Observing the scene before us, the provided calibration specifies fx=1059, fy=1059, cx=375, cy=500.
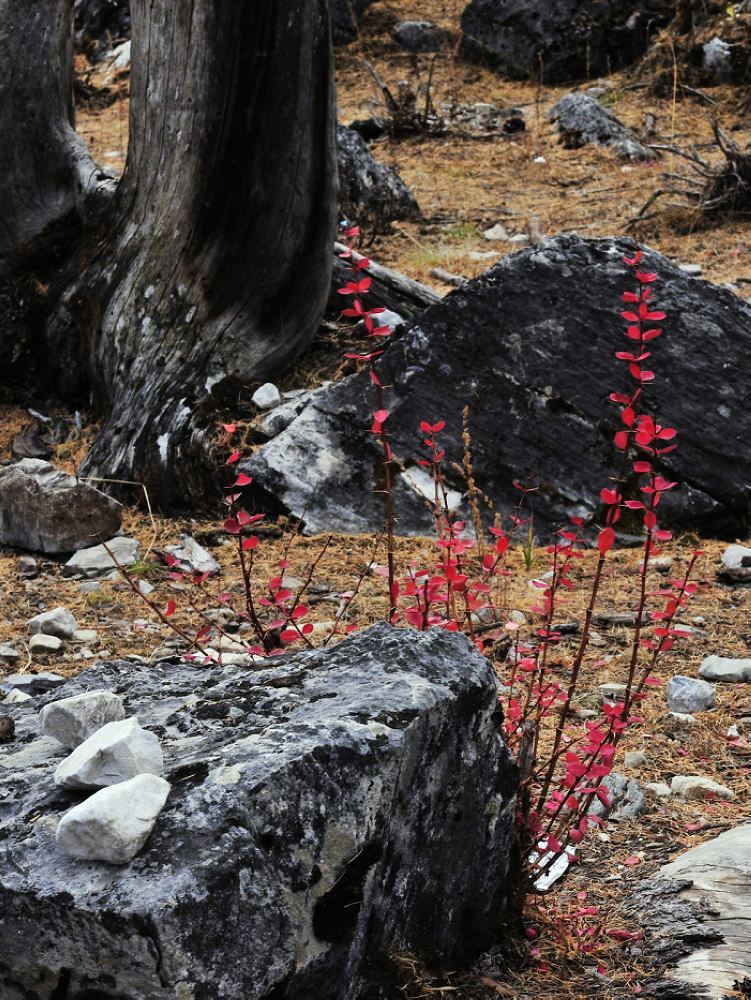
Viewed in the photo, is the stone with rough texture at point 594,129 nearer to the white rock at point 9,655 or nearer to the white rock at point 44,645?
the white rock at point 44,645

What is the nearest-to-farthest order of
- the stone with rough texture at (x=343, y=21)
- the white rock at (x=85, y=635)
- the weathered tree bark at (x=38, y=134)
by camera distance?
the white rock at (x=85, y=635) → the weathered tree bark at (x=38, y=134) → the stone with rough texture at (x=343, y=21)

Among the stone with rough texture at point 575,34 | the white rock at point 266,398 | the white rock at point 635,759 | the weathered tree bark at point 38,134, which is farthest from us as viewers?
the stone with rough texture at point 575,34

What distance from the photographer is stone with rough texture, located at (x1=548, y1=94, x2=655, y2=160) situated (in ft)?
35.4

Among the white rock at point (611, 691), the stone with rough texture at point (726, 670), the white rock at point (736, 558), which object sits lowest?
the white rock at point (736, 558)

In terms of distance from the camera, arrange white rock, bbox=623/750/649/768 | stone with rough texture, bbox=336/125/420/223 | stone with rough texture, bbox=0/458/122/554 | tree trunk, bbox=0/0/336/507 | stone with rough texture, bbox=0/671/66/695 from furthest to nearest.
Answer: stone with rough texture, bbox=336/125/420/223 < tree trunk, bbox=0/0/336/507 < stone with rough texture, bbox=0/458/122/554 < stone with rough texture, bbox=0/671/66/695 < white rock, bbox=623/750/649/768

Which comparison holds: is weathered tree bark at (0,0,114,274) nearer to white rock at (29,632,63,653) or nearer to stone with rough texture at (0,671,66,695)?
white rock at (29,632,63,653)

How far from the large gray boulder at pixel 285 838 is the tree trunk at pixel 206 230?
11.2ft

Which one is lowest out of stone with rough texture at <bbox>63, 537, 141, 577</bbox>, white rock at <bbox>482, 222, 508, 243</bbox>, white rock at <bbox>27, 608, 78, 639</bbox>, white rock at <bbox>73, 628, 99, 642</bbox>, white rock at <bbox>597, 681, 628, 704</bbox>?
stone with rough texture at <bbox>63, 537, 141, 577</bbox>

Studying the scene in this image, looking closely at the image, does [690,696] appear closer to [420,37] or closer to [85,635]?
[85,635]

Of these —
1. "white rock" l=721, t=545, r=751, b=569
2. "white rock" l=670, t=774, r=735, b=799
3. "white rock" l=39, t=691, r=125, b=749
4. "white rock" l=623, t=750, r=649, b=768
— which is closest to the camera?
"white rock" l=39, t=691, r=125, b=749

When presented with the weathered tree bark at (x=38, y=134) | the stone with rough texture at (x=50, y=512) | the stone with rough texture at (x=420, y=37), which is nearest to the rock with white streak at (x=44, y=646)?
the stone with rough texture at (x=50, y=512)

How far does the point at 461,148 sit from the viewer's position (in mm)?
11570

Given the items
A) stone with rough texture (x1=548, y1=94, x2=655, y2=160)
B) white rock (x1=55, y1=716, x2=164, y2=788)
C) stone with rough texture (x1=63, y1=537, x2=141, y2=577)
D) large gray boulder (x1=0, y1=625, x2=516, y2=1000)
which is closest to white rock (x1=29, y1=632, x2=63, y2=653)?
stone with rough texture (x1=63, y1=537, x2=141, y2=577)

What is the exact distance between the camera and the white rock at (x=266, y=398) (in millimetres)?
5746
